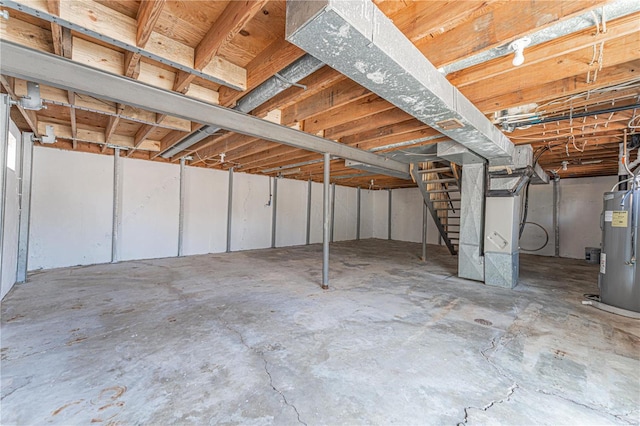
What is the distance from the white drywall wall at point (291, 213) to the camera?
26.7 ft

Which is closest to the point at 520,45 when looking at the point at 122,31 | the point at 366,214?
the point at 122,31

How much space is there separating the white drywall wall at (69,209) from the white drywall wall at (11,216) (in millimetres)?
1062

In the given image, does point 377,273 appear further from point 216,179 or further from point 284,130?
point 216,179

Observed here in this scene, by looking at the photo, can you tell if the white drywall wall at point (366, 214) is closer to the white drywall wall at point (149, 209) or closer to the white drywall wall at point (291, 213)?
the white drywall wall at point (291, 213)

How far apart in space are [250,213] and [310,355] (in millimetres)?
5859

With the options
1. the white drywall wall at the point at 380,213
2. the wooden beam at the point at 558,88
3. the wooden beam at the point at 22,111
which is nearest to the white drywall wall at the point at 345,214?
the white drywall wall at the point at 380,213

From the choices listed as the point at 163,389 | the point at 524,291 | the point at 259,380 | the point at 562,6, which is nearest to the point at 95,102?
the point at 163,389

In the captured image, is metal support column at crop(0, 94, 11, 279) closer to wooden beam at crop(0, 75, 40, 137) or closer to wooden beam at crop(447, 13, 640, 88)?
wooden beam at crop(0, 75, 40, 137)

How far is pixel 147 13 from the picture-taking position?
4.78 ft

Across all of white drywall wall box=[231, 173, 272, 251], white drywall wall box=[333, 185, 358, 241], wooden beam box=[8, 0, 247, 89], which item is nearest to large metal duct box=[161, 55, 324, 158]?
wooden beam box=[8, 0, 247, 89]

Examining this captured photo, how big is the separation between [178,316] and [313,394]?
5.89ft

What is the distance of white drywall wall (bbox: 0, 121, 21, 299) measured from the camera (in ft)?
9.84

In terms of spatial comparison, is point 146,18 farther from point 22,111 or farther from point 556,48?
point 22,111

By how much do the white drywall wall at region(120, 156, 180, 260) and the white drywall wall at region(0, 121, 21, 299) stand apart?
182 cm
